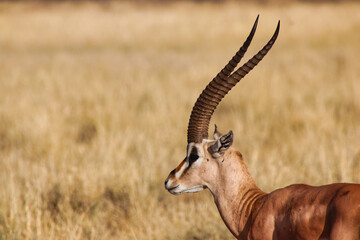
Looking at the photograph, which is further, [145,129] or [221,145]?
[145,129]

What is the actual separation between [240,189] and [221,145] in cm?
36

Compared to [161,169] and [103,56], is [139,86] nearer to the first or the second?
[161,169]

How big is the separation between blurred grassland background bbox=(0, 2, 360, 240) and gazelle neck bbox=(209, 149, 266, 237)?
1478mm

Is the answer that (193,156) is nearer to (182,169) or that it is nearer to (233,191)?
(182,169)

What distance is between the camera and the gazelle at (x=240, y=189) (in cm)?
323

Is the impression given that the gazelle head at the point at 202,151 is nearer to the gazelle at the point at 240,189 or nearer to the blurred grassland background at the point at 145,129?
the gazelle at the point at 240,189

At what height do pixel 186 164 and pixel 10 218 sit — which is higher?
pixel 186 164

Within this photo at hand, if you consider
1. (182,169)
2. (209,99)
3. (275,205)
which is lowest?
(275,205)

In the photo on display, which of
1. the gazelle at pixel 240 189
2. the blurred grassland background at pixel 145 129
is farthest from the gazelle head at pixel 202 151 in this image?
the blurred grassland background at pixel 145 129

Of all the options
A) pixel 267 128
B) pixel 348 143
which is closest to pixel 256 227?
pixel 348 143

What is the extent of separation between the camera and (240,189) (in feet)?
12.5

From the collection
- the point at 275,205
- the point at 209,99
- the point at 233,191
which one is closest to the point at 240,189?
the point at 233,191

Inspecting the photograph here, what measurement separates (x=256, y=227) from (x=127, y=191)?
3194 millimetres

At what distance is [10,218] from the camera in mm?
5387
